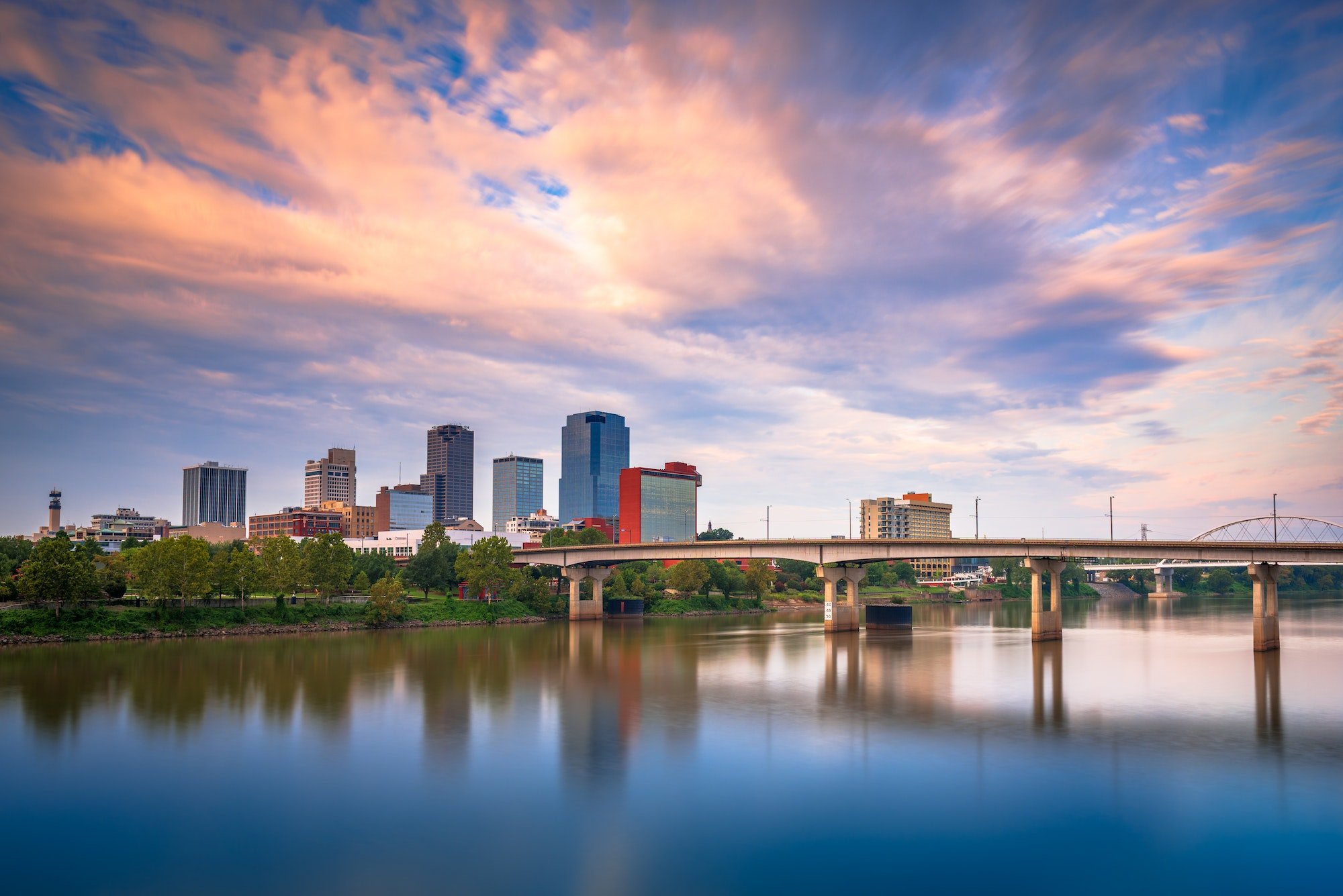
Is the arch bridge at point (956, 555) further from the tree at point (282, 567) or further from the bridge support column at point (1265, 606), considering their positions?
the tree at point (282, 567)

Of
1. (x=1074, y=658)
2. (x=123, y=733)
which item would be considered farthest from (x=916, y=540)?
(x=123, y=733)

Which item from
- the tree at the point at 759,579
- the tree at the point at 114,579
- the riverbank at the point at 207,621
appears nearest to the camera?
the riverbank at the point at 207,621

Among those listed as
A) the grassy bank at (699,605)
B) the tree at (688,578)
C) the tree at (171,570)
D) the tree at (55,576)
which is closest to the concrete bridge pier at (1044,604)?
the grassy bank at (699,605)

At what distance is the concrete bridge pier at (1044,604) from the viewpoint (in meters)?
101

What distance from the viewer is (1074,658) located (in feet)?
277

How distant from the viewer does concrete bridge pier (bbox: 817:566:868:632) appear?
4641 inches

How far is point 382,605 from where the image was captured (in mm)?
113688

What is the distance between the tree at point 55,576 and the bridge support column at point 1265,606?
11151 cm

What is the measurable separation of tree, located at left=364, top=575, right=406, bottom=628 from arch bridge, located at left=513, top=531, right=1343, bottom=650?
103ft

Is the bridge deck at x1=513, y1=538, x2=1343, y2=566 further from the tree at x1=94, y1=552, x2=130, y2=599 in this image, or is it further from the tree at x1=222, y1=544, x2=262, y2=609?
the tree at x1=94, y1=552, x2=130, y2=599

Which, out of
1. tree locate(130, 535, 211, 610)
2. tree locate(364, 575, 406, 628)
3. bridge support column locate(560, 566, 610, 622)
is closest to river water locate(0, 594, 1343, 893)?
tree locate(130, 535, 211, 610)

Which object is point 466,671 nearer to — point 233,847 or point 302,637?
point 302,637

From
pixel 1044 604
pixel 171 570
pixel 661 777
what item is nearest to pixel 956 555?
pixel 1044 604

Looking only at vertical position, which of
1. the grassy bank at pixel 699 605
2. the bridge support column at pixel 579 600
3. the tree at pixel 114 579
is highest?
the tree at pixel 114 579
